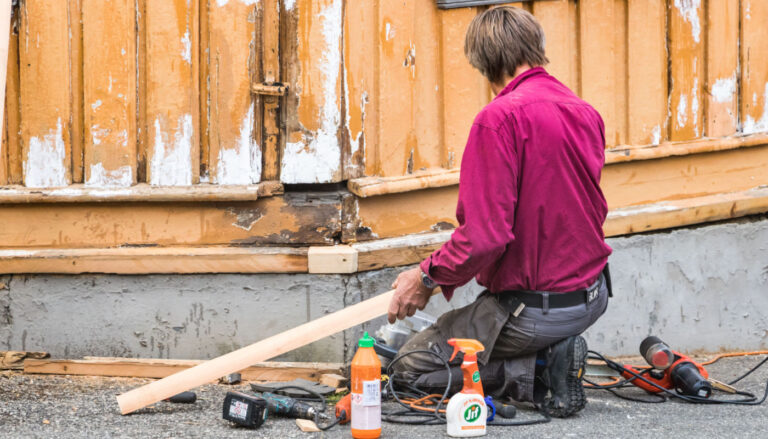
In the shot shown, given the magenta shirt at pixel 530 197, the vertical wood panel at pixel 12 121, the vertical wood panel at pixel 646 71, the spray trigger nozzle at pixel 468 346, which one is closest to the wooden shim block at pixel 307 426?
the spray trigger nozzle at pixel 468 346

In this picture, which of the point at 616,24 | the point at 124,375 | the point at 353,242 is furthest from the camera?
the point at 616,24

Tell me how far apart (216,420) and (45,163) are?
6.61ft

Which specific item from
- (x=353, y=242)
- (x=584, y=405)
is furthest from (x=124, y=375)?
(x=584, y=405)

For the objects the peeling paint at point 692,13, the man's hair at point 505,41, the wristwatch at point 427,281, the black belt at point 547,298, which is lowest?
the black belt at point 547,298

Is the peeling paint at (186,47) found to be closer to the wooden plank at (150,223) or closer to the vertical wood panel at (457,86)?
the wooden plank at (150,223)

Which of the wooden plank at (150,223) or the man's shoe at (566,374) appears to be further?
the wooden plank at (150,223)

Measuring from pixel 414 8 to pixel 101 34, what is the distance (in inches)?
71.7

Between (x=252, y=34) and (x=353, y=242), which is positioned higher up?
(x=252, y=34)

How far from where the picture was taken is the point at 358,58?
210 inches

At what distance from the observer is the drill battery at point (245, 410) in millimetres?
4047

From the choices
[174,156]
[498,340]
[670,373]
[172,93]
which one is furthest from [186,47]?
[670,373]

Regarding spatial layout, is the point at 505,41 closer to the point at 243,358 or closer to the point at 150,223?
the point at 243,358

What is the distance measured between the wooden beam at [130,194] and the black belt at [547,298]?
173 centimetres

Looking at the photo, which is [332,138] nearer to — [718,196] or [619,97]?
[619,97]
